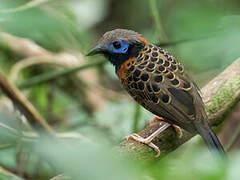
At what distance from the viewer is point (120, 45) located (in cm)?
346

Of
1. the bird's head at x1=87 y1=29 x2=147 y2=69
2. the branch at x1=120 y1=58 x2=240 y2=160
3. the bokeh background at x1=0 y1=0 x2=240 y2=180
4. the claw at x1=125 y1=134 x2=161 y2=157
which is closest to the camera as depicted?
the claw at x1=125 y1=134 x2=161 y2=157

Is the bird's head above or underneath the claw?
above

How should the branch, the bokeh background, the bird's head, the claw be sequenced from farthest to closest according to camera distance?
1. the bird's head
2. the branch
3. the bokeh background
4. the claw

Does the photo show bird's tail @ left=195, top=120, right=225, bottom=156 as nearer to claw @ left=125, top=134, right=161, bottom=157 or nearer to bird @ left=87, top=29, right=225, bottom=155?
bird @ left=87, top=29, right=225, bottom=155

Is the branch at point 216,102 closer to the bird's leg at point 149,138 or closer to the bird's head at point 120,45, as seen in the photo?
the bird's leg at point 149,138

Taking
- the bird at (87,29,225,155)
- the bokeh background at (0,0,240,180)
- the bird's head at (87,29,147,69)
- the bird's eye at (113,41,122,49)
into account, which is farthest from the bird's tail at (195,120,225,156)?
the bird's eye at (113,41,122,49)

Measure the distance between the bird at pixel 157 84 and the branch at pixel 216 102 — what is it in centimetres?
8

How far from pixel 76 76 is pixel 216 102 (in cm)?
281

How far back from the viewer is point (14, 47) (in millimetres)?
5539

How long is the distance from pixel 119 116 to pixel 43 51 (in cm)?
151

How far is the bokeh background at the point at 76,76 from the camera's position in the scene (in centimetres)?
296

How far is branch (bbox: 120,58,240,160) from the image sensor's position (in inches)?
124

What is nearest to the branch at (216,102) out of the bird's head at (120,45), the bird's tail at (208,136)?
the bird's tail at (208,136)

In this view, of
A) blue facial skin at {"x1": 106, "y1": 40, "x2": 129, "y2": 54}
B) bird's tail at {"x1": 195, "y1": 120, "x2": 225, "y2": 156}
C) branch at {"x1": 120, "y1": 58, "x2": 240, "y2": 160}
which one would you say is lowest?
bird's tail at {"x1": 195, "y1": 120, "x2": 225, "y2": 156}
